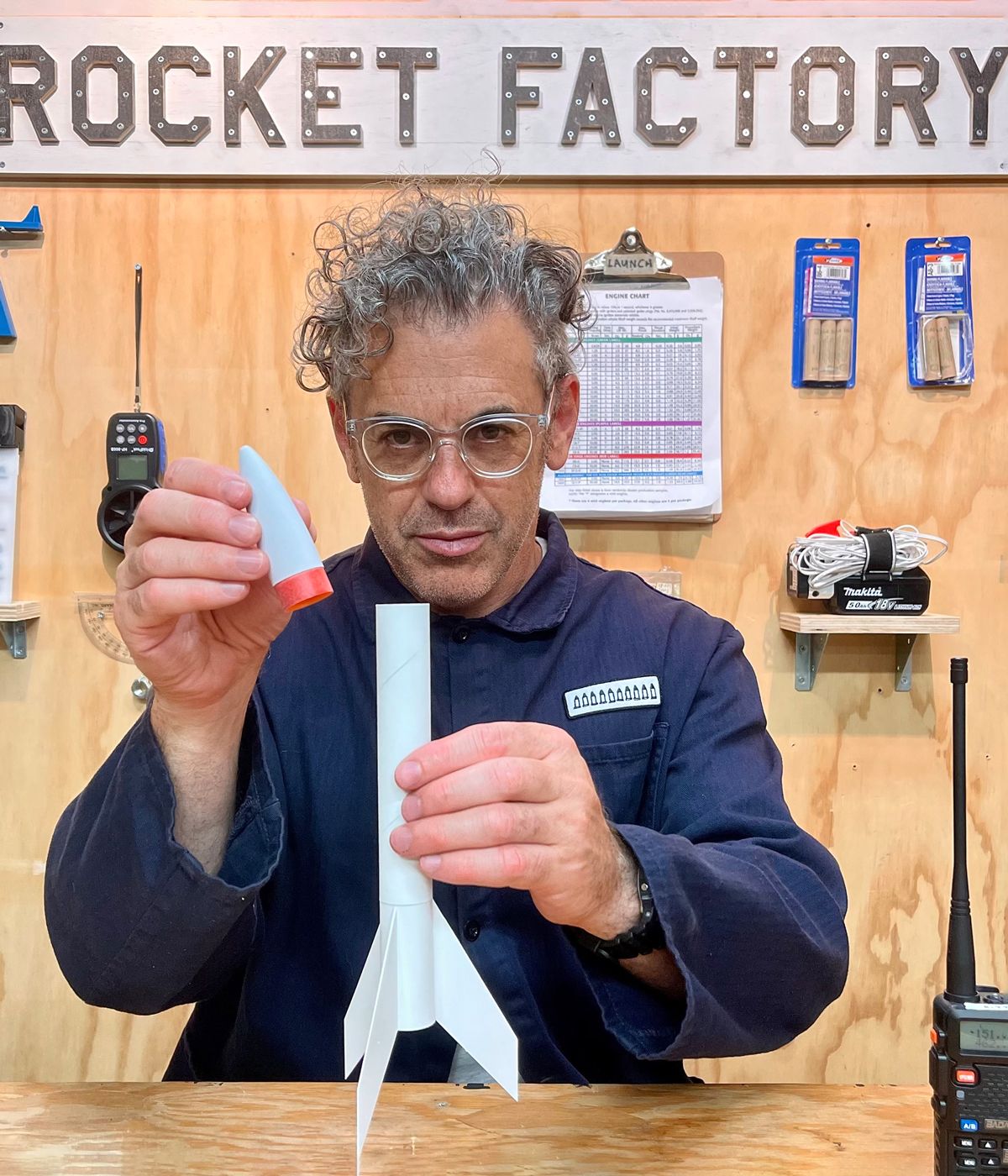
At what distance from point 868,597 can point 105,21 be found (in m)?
1.94

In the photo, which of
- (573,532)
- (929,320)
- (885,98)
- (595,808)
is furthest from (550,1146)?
(885,98)

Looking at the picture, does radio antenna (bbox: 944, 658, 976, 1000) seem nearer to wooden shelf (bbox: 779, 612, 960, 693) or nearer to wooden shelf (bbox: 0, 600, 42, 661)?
wooden shelf (bbox: 779, 612, 960, 693)

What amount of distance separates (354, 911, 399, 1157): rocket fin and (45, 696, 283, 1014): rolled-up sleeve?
0.20 meters

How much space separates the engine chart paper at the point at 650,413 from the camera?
1991mm

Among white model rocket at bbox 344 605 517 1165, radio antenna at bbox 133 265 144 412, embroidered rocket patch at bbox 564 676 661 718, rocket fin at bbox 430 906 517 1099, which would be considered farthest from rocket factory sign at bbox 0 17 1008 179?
rocket fin at bbox 430 906 517 1099

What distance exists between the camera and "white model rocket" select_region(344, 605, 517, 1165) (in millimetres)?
774

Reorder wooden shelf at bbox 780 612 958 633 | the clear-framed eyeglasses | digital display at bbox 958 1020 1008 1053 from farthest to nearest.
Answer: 1. wooden shelf at bbox 780 612 958 633
2. the clear-framed eyeglasses
3. digital display at bbox 958 1020 1008 1053

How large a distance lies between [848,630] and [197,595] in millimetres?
1460

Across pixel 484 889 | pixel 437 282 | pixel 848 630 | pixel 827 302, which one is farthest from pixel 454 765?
pixel 827 302

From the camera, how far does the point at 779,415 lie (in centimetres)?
203

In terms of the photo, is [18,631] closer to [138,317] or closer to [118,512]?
[118,512]

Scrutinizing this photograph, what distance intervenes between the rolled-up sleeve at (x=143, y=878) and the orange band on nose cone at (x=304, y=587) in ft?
0.84

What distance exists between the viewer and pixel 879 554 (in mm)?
1913

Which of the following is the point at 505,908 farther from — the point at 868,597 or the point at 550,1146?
the point at 868,597
